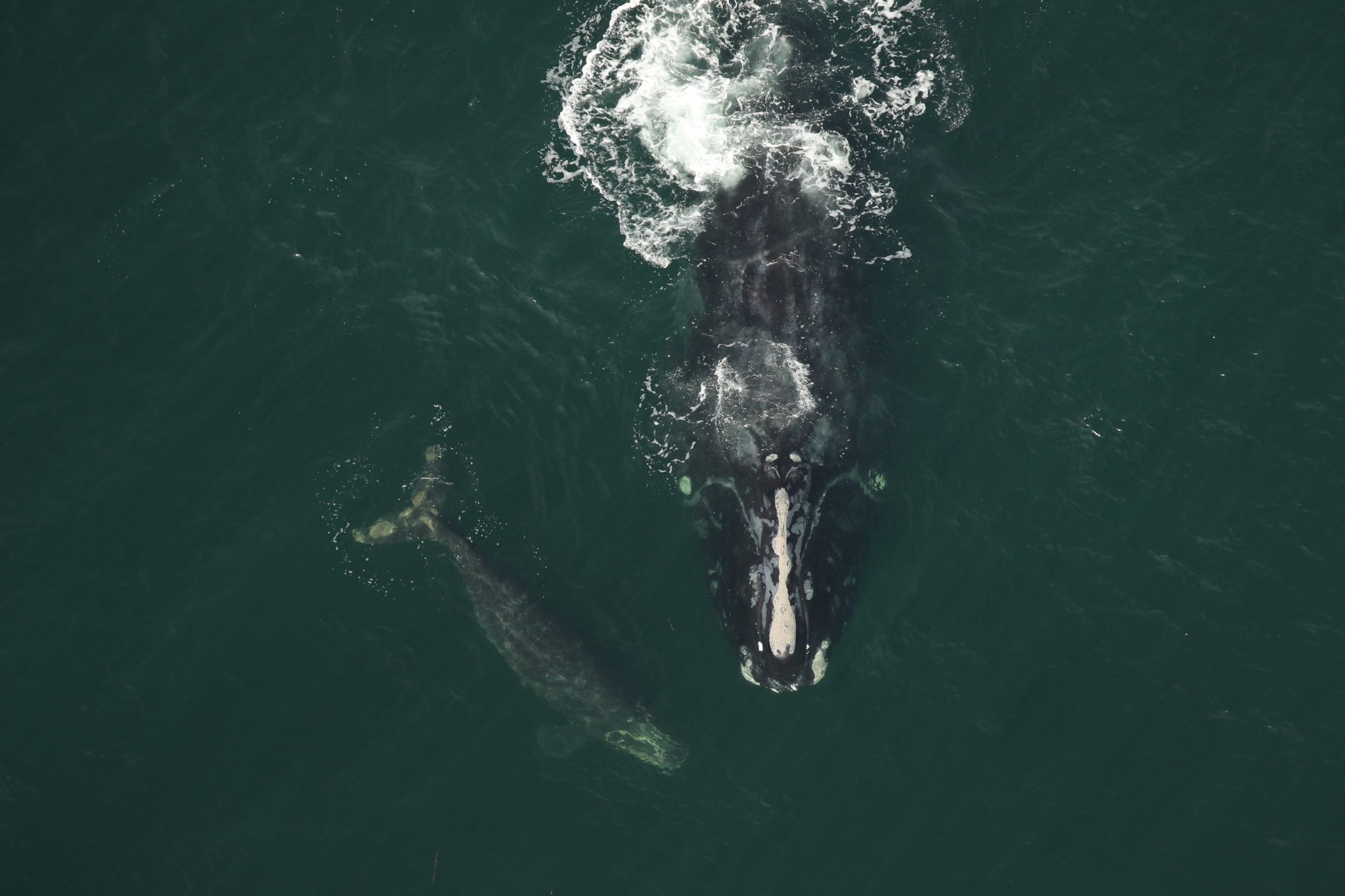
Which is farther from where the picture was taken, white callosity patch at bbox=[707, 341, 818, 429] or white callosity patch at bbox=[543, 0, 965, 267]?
white callosity patch at bbox=[543, 0, 965, 267]

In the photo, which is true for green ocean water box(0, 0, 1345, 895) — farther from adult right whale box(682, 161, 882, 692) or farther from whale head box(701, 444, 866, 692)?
adult right whale box(682, 161, 882, 692)

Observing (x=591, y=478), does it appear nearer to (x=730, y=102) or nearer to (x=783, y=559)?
(x=783, y=559)

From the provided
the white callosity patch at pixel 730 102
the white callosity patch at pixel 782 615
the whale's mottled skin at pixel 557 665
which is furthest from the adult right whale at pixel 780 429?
the whale's mottled skin at pixel 557 665

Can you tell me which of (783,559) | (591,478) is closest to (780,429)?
(783,559)

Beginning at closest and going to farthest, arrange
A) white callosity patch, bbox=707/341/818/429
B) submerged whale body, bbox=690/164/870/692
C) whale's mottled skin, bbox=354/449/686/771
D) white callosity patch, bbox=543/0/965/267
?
submerged whale body, bbox=690/164/870/692 < whale's mottled skin, bbox=354/449/686/771 < white callosity patch, bbox=707/341/818/429 < white callosity patch, bbox=543/0/965/267

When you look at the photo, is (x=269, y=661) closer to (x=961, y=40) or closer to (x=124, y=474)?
(x=124, y=474)

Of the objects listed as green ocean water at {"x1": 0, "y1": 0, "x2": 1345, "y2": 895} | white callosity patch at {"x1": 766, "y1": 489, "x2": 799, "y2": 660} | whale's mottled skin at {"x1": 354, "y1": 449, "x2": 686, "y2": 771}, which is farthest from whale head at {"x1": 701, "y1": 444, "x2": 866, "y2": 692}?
whale's mottled skin at {"x1": 354, "y1": 449, "x2": 686, "y2": 771}
